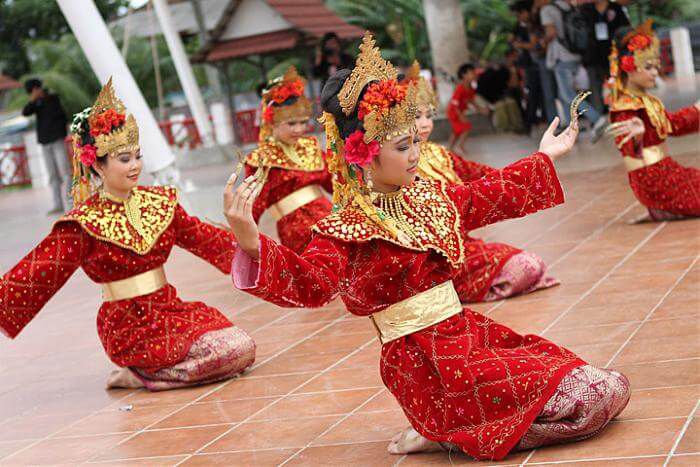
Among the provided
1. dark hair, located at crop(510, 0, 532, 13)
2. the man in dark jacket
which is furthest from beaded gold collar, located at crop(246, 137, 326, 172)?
the man in dark jacket

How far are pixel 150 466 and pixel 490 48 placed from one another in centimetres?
2143

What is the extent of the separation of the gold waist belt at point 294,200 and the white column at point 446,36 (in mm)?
10822

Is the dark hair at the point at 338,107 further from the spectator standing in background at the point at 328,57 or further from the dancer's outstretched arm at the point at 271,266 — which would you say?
the spectator standing in background at the point at 328,57

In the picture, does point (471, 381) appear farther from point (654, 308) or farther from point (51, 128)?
point (51, 128)

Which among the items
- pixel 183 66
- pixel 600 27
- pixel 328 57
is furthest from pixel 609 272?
pixel 183 66

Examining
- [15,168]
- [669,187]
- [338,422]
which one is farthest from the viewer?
[15,168]

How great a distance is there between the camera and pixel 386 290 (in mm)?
3525

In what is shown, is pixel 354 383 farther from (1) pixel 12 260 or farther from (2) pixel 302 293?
(1) pixel 12 260

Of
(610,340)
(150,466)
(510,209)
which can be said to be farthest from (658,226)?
(150,466)

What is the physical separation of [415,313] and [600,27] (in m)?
8.80

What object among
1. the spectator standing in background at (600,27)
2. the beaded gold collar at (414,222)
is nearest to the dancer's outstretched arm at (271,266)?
the beaded gold collar at (414,222)

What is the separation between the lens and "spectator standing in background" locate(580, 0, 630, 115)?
11633 millimetres

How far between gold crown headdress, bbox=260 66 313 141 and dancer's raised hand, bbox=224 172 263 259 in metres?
3.53

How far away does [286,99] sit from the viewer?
21.7ft
